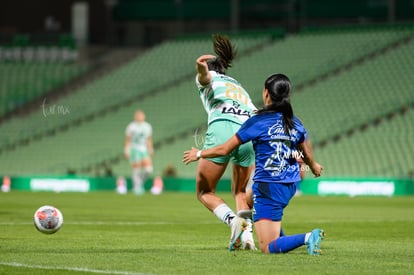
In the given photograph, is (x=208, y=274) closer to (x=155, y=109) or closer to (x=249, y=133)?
(x=249, y=133)

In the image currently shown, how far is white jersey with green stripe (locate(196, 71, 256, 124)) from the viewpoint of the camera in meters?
11.7

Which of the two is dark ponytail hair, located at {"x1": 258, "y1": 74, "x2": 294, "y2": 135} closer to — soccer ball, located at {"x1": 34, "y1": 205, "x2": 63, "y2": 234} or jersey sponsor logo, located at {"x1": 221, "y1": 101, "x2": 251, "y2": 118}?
jersey sponsor logo, located at {"x1": 221, "y1": 101, "x2": 251, "y2": 118}

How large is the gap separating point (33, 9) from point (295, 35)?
42.9 ft

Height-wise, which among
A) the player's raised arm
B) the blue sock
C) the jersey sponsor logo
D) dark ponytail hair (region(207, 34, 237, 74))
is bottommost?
the blue sock

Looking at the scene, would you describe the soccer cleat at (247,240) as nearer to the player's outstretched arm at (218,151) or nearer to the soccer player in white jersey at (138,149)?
the player's outstretched arm at (218,151)

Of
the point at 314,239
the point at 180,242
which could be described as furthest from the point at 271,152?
→ the point at 180,242

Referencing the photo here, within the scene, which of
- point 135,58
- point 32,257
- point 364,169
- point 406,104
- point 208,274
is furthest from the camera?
point 135,58

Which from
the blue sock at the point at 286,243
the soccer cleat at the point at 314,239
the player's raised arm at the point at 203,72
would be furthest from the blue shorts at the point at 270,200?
the player's raised arm at the point at 203,72

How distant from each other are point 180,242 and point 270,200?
230cm

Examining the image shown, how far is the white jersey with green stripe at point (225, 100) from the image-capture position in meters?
11.7

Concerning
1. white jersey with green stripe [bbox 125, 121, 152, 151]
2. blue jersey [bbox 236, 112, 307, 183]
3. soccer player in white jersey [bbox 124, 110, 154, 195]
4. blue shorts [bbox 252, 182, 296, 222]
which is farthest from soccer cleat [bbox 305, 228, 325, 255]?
white jersey with green stripe [bbox 125, 121, 152, 151]

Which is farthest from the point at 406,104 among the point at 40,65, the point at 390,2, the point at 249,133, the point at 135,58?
the point at 249,133

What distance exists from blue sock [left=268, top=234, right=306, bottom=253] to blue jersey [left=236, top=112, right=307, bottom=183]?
64 cm

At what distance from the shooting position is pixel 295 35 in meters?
42.8
